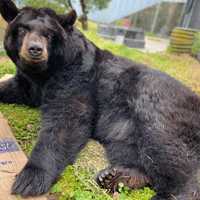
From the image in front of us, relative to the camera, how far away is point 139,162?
3779 mm

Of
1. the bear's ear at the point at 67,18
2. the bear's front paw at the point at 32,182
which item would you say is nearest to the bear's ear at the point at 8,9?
the bear's ear at the point at 67,18

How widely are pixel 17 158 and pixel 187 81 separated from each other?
5333 mm

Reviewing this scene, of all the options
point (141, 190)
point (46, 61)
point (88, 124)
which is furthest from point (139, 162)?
point (46, 61)

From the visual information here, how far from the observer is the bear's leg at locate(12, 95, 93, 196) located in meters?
3.36

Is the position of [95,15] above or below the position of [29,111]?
below

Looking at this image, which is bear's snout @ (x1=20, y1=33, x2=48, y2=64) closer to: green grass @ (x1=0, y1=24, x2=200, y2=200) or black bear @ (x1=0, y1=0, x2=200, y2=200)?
black bear @ (x1=0, y1=0, x2=200, y2=200)

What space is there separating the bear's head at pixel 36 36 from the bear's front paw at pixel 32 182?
110 cm

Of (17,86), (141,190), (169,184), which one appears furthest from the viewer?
(17,86)

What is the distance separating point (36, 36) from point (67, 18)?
438 millimetres

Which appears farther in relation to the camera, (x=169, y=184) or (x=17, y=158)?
(x=17, y=158)

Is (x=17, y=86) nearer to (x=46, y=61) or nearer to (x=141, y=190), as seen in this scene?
(x=46, y=61)

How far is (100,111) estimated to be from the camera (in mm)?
4188

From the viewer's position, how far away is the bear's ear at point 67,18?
402 cm

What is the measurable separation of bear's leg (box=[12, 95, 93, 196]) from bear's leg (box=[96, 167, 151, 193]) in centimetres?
39
